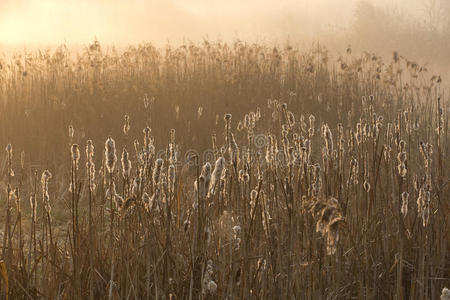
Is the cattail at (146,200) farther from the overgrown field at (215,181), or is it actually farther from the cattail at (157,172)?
the cattail at (157,172)

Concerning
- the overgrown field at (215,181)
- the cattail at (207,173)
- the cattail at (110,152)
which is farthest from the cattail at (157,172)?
the cattail at (207,173)

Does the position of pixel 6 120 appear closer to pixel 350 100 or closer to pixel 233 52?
pixel 233 52

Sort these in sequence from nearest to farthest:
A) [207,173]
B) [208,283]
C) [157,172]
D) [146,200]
→ 1. [207,173]
2. [208,283]
3. [157,172]
4. [146,200]

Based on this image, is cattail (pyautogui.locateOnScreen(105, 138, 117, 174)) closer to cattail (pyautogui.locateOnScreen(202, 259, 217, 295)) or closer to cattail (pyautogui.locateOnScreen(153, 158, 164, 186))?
cattail (pyautogui.locateOnScreen(153, 158, 164, 186))

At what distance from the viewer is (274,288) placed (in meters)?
1.71

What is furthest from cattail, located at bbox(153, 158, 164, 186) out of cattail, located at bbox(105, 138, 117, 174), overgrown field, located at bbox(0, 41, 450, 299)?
cattail, located at bbox(105, 138, 117, 174)

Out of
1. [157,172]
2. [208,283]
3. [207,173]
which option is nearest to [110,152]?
[157,172]

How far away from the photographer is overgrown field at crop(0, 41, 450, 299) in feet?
5.69

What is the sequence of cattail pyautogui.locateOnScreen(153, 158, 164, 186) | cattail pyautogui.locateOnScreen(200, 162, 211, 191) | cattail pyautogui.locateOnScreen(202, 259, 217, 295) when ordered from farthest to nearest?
cattail pyautogui.locateOnScreen(153, 158, 164, 186), cattail pyautogui.locateOnScreen(202, 259, 217, 295), cattail pyautogui.locateOnScreen(200, 162, 211, 191)

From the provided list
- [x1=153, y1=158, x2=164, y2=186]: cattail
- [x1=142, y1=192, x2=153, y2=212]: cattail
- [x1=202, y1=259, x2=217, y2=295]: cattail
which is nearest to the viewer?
[x1=202, y1=259, x2=217, y2=295]: cattail

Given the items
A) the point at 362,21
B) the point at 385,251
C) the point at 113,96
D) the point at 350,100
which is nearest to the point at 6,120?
the point at 113,96

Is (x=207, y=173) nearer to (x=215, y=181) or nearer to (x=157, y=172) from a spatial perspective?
(x=215, y=181)

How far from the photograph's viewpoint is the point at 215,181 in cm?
142

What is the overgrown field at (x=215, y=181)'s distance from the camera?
1.73m
